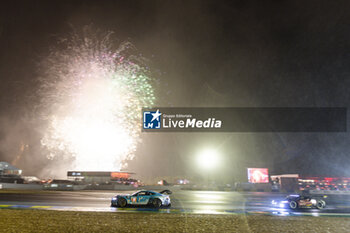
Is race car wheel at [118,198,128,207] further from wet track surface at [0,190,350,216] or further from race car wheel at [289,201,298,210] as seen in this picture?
race car wheel at [289,201,298,210]

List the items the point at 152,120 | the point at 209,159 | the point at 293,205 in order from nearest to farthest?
the point at 293,205
the point at 152,120
the point at 209,159

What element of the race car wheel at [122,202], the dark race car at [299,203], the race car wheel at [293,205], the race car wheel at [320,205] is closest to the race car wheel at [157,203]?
the race car wheel at [122,202]

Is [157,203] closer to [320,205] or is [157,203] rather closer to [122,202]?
[122,202]

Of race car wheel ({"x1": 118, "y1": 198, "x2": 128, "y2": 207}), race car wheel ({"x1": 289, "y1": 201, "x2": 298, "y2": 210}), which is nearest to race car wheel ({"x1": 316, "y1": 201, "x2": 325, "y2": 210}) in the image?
race car wheel ({"x1": 289, "y1": 201, "x2": 298, "y2": 210})

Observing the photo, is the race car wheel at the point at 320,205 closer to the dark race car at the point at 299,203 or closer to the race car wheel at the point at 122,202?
the dark race car at the point at 299,203

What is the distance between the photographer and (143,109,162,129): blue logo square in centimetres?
2647

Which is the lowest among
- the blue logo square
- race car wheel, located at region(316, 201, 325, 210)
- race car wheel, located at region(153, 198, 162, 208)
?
race car wheel, located at region(316, 201, 325, 210)

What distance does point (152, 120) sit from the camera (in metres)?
27.0

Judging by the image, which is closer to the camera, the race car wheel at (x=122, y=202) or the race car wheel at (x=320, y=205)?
the race car wheel at (x=122, y=202)

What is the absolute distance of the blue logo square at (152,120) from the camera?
26469 mm

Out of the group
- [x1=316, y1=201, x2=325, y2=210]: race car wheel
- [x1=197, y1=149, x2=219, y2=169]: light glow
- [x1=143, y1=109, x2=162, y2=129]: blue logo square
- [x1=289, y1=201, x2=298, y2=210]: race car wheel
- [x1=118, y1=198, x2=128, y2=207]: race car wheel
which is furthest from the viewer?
[x1=197, y1=149, x2=219, y2=169]: light glow

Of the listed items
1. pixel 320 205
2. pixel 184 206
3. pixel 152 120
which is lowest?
pixel 320 205

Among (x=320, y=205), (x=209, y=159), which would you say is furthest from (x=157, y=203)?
(x=209, y=159)

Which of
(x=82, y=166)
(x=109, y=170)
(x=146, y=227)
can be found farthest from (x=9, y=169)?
(x=146, y=227)
